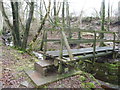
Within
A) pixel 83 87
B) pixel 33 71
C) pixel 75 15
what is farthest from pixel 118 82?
pixel 75 15

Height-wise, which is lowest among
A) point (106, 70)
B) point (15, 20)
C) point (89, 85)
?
point (106, 70)

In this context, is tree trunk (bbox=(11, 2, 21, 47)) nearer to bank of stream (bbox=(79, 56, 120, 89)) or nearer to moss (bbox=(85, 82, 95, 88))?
bank of stream (bbox=(79, 56, 120, 89))

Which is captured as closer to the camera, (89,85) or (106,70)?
(89,85)

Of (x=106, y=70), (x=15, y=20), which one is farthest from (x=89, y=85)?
(x=15, y=20)

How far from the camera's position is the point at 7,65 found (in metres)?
4.95

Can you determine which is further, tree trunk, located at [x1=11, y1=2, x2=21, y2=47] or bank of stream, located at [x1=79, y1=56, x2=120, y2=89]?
tree trunk, located at [x1=11, y1=2, x2=21, y2=47]

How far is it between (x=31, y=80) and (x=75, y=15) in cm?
2168

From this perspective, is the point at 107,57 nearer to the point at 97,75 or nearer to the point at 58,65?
the point at 97,75

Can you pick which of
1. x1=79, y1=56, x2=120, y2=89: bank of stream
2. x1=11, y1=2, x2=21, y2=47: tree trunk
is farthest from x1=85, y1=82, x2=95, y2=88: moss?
x1=11, y1=2, x2=21, y2=47: tree trunk

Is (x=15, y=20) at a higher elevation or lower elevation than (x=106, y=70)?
higher

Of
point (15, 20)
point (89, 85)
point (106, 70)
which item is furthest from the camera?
point (15, 20)

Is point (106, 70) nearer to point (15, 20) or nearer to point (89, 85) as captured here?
point (89, 85)

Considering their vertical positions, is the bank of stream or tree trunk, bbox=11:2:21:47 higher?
tree trunk, bbox=11:2:21:47

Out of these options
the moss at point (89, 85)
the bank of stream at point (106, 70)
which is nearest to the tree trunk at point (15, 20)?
the bank of stream at point (106, 70)
